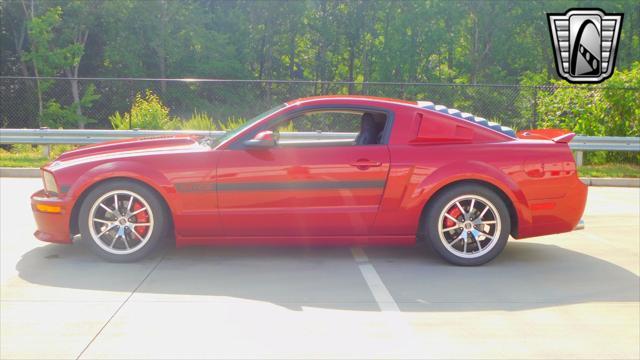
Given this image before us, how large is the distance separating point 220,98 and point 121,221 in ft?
66.1

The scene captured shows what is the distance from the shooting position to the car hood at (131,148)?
6594mm

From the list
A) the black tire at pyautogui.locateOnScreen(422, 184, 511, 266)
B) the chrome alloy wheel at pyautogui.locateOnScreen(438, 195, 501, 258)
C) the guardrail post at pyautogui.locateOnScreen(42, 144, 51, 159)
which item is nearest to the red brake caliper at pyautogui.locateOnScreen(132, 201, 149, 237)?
the black tire at pyautogui.locateOnScreen(422, 184, 511, 266)

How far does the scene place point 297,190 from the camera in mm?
6340

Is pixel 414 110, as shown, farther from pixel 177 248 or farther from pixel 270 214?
pixel 177 248

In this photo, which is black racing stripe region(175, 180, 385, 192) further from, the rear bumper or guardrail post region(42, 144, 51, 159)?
guardrail post region(42, 144, 51, 159)

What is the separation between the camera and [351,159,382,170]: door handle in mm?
6355

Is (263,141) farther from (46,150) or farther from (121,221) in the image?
(46,150)

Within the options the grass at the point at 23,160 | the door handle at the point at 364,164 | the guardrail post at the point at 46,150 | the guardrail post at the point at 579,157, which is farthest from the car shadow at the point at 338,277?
the guardrail post at the point at 46,150

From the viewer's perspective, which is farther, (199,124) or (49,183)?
(199,124)

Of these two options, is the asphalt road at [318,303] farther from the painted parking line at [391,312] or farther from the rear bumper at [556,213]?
the rear bumper at [556,213]

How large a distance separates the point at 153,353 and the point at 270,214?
2247mm

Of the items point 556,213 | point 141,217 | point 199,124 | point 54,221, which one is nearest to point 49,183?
point 54,221

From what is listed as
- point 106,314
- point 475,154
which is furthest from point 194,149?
point 475,154

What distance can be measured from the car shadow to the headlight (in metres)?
0.64
